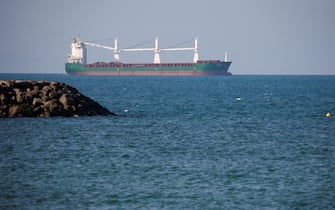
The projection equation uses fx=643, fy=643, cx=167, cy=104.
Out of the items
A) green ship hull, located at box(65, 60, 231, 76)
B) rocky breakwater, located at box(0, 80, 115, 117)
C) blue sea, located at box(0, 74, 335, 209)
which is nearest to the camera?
blue sea, located at box(0, 74, 335, 209)

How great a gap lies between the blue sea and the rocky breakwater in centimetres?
127

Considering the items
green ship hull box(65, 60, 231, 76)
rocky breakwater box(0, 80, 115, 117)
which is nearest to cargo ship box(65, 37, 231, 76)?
green ship hull box(65, 60, 231, 76)

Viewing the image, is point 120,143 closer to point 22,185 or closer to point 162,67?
point 22,185

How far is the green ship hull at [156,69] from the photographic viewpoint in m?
174

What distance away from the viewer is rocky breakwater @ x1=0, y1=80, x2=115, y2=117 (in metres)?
36.9

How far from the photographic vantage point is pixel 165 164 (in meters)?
22.8

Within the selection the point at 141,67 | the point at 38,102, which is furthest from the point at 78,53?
the point at 38,102

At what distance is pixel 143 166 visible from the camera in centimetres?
2242

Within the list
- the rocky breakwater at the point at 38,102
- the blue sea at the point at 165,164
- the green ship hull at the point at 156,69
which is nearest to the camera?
the blue sea at the point at 165,164

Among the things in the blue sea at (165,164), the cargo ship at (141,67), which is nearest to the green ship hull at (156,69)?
the cargo ship at (141,67)

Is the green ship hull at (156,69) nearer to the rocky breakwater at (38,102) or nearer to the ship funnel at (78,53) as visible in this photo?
the ship funnel at (78,53)

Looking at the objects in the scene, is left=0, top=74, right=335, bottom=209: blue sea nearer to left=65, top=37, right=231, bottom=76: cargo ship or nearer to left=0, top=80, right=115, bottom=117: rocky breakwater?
left=0, top=80, right=115, bottom=117: rocky breakwater

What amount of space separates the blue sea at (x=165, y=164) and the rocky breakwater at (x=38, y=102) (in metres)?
1.27

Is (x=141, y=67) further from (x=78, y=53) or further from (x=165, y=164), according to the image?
(x=165, y=164)
